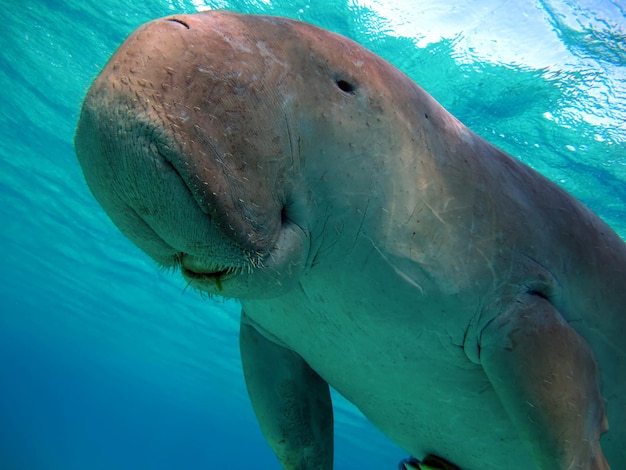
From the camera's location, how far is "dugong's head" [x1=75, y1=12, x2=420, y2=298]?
1165 mm

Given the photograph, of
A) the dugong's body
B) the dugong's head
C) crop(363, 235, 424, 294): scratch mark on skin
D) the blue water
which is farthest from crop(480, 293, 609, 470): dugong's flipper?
the blue water

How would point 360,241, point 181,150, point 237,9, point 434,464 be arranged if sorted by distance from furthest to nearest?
point 237,9 → point 434,464 → point 360,241 → point 181,150

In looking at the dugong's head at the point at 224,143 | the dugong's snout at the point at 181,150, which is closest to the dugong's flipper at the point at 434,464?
the dugong's head at the point at 224,143

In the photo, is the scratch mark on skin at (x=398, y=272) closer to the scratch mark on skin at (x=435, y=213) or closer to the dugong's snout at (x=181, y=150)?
the scratch mark on skin at (x=435, y=213)

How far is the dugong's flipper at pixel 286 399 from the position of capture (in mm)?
2699

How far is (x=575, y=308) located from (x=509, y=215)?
0.53 metres

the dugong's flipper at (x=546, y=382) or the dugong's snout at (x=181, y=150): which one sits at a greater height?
the dugong's snout at (x=181, y=150)

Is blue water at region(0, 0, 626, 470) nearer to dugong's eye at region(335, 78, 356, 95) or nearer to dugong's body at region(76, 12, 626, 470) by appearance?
dugong's body at region(76, 12, 626, 470)

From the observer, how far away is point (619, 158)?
823 cm

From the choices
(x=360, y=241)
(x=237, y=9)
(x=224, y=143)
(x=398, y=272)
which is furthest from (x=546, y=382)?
(x=237, y=9)

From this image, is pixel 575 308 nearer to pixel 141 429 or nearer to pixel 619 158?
pixel 619 158

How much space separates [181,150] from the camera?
1152 mm

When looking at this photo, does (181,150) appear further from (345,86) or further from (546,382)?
(546,382)

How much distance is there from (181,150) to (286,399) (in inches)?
77.0
